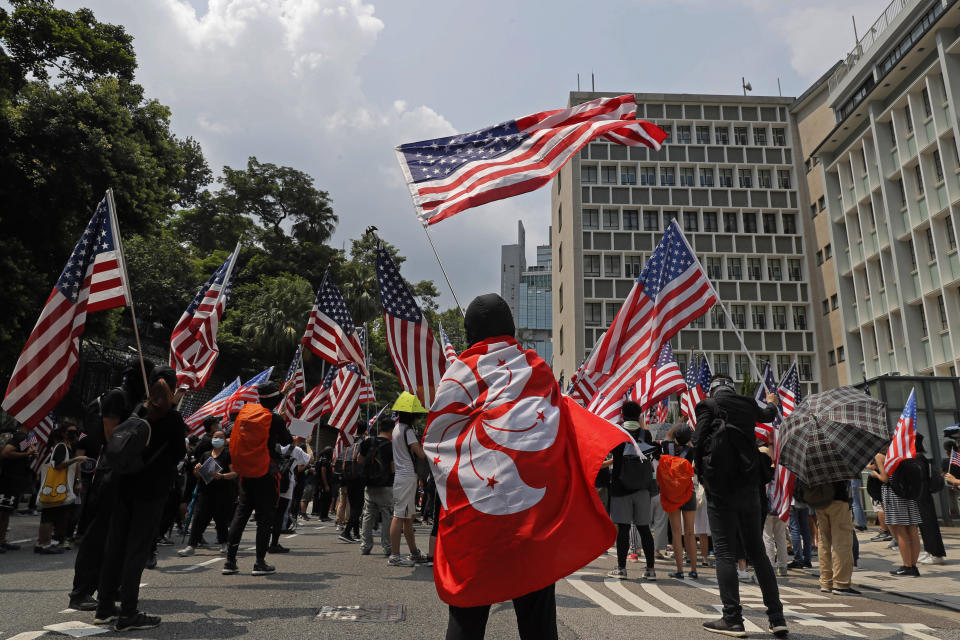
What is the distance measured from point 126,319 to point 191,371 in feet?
96.2

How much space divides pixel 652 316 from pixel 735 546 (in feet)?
12.4

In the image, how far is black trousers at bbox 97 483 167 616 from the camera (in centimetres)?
459

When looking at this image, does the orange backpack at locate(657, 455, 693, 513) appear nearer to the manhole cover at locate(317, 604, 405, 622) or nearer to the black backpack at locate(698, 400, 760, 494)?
the black backpack at locate(698, 400, 760, 494)

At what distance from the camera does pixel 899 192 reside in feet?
96.0

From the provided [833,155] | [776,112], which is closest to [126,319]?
[833,155]

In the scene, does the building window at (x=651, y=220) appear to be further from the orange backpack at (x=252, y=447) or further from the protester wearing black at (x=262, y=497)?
the orange backpack at (x=252, y=447)

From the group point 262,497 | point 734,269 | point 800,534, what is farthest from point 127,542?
point 734,269

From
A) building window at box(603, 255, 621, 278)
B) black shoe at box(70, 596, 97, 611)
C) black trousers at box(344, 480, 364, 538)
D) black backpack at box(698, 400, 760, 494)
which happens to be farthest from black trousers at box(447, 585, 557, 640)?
building window at box(603, 255, 621, 278)

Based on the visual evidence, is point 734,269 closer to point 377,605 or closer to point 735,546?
point 735,546

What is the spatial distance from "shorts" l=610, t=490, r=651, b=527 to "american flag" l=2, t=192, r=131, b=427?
5.71 meters

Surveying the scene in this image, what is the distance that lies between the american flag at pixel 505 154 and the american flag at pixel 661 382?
5.86 metres

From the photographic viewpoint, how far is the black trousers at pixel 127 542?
459 centimetres

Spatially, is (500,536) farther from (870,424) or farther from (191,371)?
(191,371)

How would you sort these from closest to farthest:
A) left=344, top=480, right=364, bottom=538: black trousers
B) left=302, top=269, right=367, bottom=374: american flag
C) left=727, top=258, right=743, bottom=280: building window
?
left=344, top=480, right=364, bottom=538: black trousers
left=302, top=269, right=367, bottom=374: american flag
left=727, top=258, right=743, bottom=280: building window
